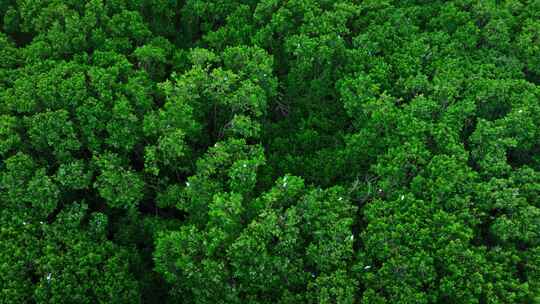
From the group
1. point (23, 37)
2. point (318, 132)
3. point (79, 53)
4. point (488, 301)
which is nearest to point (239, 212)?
point (318, 132)

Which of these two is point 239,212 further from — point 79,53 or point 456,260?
point 79,53

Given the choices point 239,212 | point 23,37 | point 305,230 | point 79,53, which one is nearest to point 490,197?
point 305,230

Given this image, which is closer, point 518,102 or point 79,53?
point 518,102

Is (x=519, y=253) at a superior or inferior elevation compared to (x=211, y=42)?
inferior

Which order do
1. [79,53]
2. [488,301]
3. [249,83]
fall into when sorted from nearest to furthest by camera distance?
[488,301] → [249,83] → [79,53]

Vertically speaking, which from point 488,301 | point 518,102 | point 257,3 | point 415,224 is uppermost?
point 257,3

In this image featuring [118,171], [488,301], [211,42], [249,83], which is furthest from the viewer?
[211,42]
